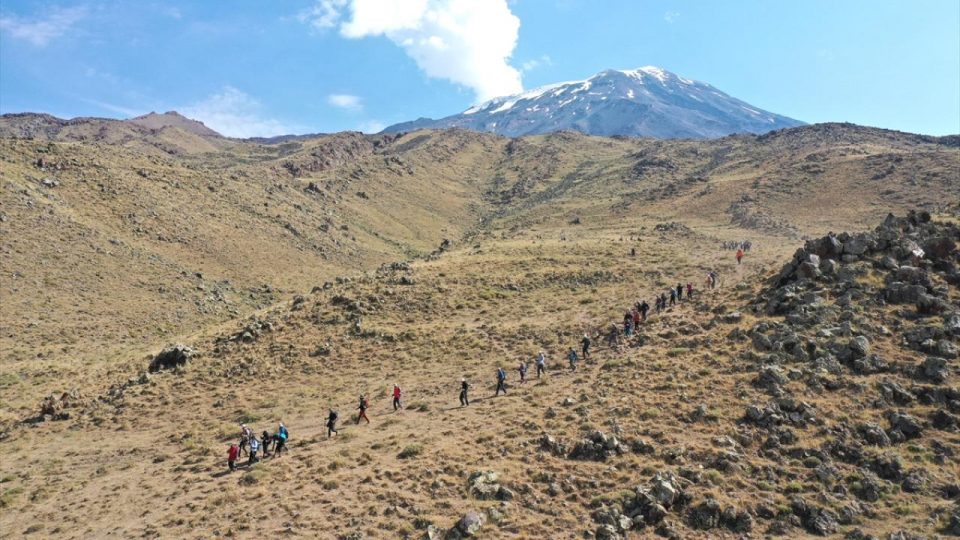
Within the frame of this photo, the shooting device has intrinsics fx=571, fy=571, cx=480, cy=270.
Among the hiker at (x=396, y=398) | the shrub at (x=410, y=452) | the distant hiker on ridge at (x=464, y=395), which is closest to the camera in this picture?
the shrub at (x=410, y=452)

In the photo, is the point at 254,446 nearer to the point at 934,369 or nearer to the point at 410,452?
the point at 410,452

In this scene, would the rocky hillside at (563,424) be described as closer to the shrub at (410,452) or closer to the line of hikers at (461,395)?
the shrub at (410,452)

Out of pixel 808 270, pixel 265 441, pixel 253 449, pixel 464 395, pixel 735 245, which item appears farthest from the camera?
pixel 735 245

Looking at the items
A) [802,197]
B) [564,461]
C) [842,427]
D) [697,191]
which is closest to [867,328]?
[842,427]

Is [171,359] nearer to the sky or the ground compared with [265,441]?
nearer to the sky

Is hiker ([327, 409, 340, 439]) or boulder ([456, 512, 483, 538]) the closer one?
boulder ([456, 512, 483, 538])

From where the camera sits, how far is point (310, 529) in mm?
17078

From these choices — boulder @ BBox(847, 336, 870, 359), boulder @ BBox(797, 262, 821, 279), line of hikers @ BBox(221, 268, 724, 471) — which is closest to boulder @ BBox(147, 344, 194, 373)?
line of hikers @ BBox(221, 268, 724, 471)

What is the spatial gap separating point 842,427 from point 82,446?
32.6 meters

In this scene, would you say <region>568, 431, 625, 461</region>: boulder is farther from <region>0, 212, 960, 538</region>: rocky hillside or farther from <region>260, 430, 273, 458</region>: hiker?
<region>260, 430, 273, 458</region>: hiker

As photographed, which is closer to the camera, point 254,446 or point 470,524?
point 470,524

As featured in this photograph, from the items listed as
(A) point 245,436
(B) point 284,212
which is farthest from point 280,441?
(B) point 284,212

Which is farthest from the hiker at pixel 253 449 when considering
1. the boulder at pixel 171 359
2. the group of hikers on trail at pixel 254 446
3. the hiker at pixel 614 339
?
the hiker at pixel 614 339

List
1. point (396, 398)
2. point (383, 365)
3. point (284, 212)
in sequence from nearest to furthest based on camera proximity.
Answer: point (396, 398) < point (383, 365) < point (284, 212)
